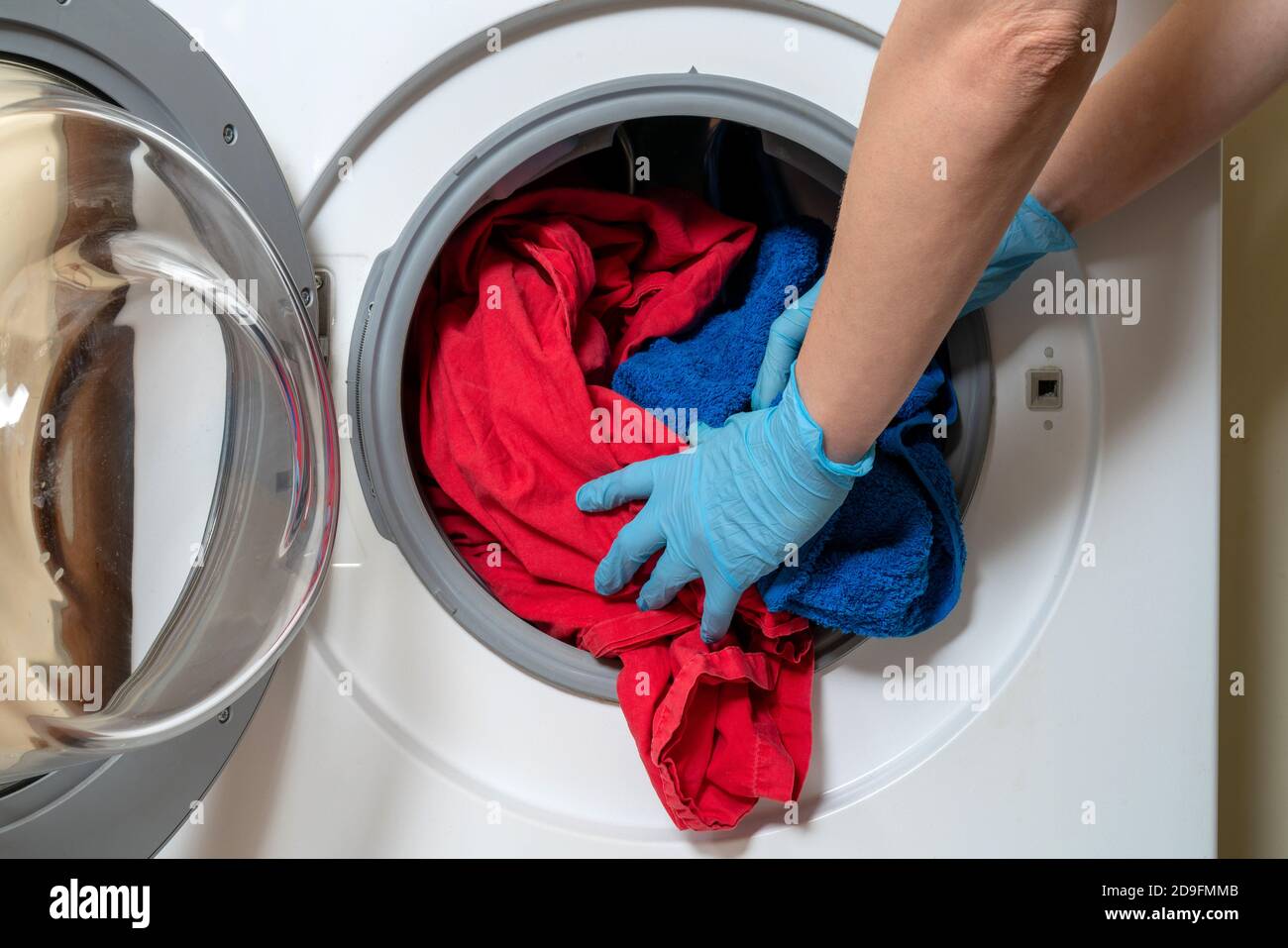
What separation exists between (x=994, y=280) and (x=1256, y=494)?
19.8 inches

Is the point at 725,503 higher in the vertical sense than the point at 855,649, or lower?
higher

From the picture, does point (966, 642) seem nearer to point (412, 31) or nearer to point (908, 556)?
point (908, 556)

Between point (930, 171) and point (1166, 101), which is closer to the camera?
point (930, 171)

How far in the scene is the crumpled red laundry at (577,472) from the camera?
69 centimetres

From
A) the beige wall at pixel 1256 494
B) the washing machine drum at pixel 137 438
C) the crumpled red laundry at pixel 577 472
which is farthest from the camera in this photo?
the beige wall at pixel 1256 494

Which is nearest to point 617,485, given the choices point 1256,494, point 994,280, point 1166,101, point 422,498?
point 422,498

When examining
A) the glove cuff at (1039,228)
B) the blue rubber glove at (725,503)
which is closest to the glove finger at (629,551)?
the blue rubber glove at (725,503)

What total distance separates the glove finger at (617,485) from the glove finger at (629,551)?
0.02m

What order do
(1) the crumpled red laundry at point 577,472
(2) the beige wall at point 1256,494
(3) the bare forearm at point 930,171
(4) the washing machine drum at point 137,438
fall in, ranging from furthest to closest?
(2) the beige wall at point 1256,494 < (1) the crumpled red laundry at point 577,472 < (4) the washing machine drum at point 137,438 < (3) the bare forearm at point 930,171

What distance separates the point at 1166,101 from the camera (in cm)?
64

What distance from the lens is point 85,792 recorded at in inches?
25.5

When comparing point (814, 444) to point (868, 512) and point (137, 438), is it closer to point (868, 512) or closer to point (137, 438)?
point (868, 512)

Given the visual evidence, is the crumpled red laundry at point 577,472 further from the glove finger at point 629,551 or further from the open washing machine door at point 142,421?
the open washing machine door at point 142,421

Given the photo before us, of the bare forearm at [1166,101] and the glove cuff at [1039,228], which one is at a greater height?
the bare forearm at [1166,101]
